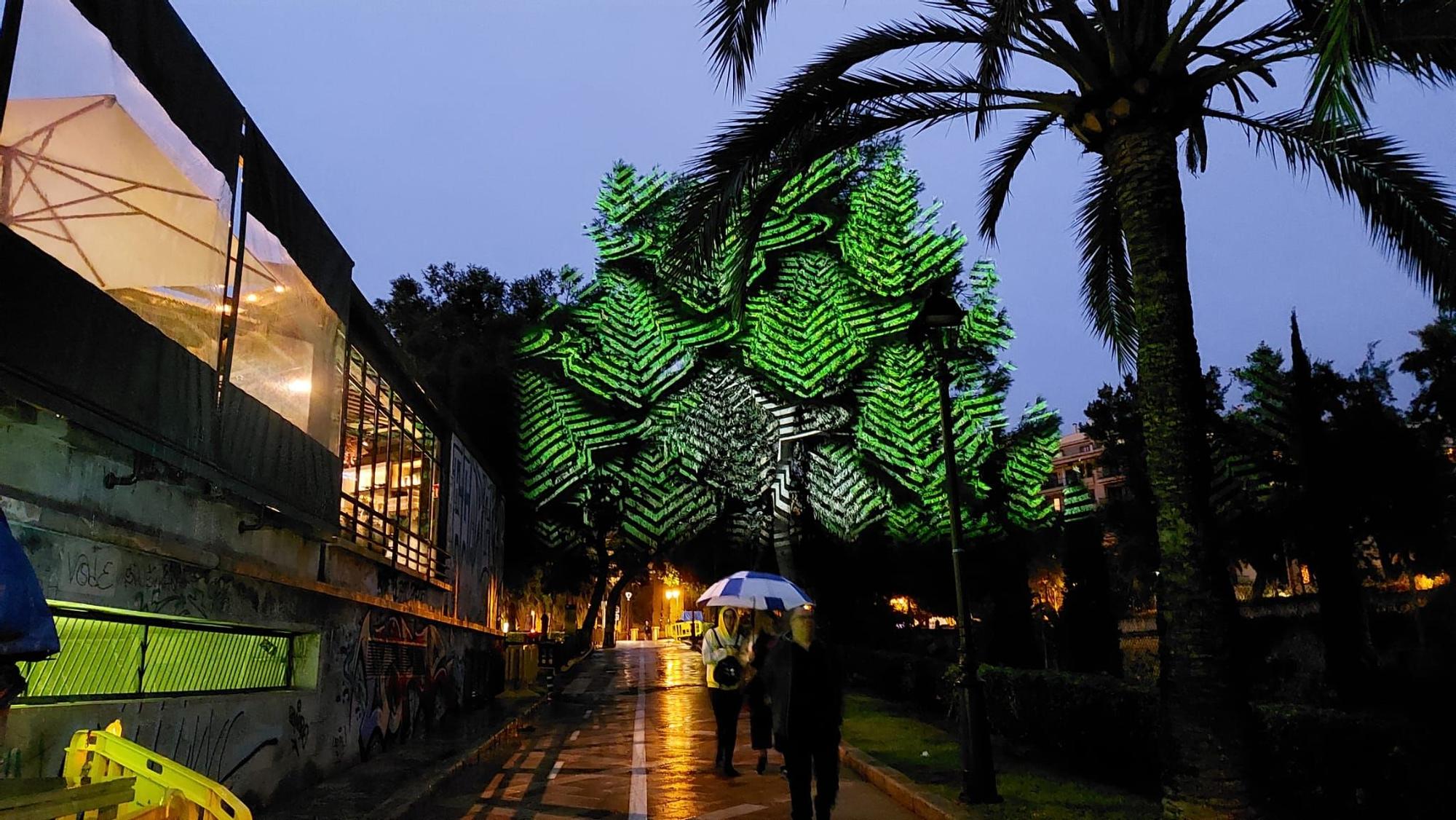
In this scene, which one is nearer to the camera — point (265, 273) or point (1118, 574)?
point (265, 273)

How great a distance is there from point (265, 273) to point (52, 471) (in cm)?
348

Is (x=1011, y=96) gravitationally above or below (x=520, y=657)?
above

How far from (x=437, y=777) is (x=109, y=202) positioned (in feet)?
23.3

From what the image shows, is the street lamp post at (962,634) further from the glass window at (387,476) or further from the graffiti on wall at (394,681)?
the graffiti on wall at (394,681)

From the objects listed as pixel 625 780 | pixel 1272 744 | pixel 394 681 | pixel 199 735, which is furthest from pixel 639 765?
pixel 1272 744

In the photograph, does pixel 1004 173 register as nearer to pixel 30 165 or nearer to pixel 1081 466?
pixel 30 165

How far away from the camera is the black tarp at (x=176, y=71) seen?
6410mm

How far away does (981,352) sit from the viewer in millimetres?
26250

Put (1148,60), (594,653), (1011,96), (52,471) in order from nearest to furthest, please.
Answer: (52,471) < (1148,60) < (1011,96) < (594,653)

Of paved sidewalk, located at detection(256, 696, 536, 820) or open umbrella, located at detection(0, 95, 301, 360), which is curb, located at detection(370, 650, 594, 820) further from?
open umbrella, located at detection(0, 95, 301, 360)

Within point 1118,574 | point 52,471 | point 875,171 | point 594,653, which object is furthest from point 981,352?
point 594,653

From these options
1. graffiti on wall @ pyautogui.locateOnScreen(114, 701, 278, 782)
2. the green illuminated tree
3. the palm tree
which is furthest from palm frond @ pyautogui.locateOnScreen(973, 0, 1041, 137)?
the green illuminated tree

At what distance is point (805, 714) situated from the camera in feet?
23.8

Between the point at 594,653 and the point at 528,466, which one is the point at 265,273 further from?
the point at 594,653
